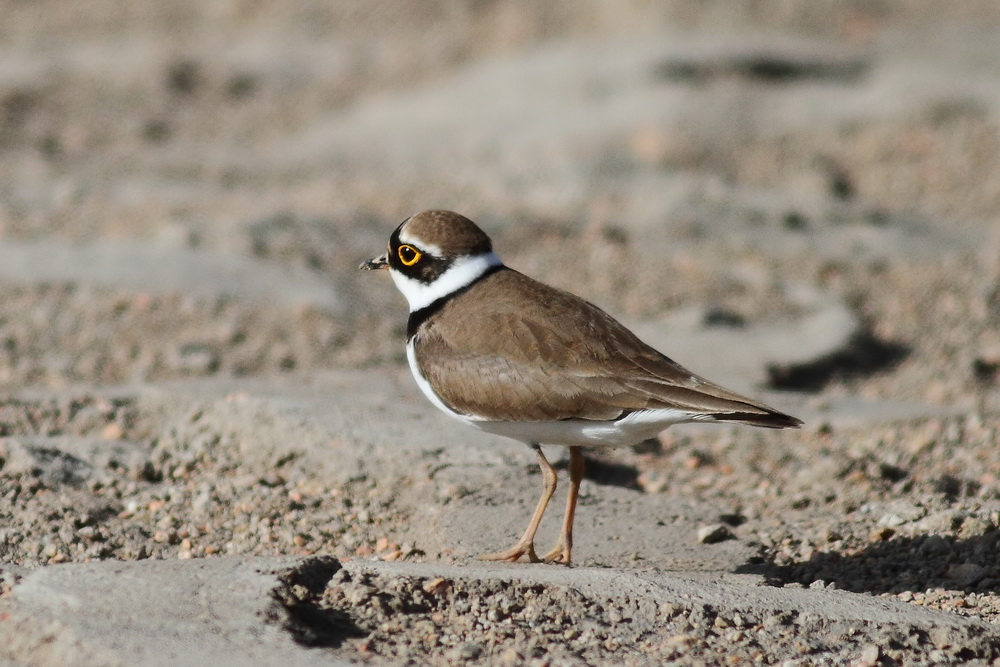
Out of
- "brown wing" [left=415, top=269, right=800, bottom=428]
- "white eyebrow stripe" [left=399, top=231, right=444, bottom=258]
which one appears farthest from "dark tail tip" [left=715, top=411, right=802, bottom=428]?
"white eyebrow stripe" [left=399, top=231, right=444, bottom=258]

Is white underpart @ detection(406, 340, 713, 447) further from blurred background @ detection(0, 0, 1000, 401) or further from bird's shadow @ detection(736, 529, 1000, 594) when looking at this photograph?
blurred background @ detection(0, 0, 1000, 401)

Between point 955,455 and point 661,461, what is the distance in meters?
1.26

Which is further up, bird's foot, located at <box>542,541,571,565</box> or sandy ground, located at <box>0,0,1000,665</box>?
sandy ground, located at <box>0,0,1000,665</box>

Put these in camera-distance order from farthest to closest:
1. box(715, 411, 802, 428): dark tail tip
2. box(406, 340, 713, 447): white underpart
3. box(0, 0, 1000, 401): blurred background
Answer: box(0, 0, 1000, 401): blurred background, box(406, 340, 713, 447): white underpart, box(715, 411, 802, 428): dark tail tip

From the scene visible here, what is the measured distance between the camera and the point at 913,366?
7133mm

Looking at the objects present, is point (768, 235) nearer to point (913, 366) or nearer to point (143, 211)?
point (913, 366)

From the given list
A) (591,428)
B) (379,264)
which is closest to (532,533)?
(591,428)

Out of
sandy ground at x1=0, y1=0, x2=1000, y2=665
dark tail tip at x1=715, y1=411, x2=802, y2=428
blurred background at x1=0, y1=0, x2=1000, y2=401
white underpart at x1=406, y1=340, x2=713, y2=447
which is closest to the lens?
sandy ground at x1=0, y1=0, x2=1000, y2=665

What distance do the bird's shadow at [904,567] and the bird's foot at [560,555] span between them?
607mm

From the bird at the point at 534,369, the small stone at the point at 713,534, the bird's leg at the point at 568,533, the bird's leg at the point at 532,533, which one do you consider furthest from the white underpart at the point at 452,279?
the small stone at the point at 713,534

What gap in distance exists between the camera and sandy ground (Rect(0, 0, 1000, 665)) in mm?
3725

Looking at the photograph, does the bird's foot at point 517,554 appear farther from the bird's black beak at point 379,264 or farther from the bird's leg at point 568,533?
the bird's black beak at point 379,264

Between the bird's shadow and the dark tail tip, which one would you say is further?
the bird's shadow

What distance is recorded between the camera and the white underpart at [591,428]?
13.6ft
